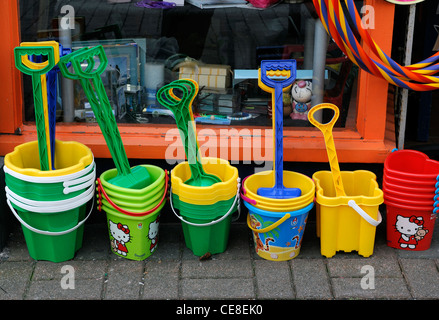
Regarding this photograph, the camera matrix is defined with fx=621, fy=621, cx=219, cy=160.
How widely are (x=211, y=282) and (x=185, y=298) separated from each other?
0.61ft

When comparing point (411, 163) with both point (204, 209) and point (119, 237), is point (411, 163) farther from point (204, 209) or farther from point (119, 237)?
point (119, 237)

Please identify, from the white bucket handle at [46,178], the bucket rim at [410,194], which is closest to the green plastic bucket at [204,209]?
the white bucket handle at [46,178]

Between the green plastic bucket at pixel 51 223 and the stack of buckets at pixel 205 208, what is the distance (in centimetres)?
50

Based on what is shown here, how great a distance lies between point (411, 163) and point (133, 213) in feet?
5.40

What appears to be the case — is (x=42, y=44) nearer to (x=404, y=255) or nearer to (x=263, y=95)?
(x=263, y=95)

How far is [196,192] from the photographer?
3.29 m

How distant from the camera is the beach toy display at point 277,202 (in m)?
3.29

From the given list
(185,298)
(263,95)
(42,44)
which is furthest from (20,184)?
(263,95)

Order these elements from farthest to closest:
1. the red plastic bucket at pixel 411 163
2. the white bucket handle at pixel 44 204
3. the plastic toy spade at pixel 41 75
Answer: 1. the red plastic bucket at pixel 411 163
2. the white bucket handle at pixel 44 204
3. the plastic toy spade at pixel 41 75

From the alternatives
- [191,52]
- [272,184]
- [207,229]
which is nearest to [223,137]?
[272,184]

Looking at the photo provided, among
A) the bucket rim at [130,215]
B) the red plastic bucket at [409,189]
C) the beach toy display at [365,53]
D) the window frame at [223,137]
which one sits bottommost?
the bucket rim at [130,215]

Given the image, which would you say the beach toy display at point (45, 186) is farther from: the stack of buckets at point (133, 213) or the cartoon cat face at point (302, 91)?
the cartoon cat face at point (302, 91)

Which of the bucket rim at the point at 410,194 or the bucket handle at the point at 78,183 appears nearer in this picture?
the bucket handle at the point at 78,183

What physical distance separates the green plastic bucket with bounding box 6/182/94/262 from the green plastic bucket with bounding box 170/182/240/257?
0.53 metres
